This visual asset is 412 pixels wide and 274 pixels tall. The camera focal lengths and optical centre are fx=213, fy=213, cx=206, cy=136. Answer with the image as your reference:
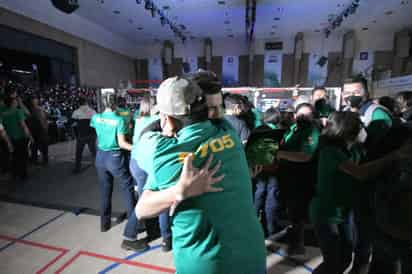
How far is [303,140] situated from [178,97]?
1515 mm

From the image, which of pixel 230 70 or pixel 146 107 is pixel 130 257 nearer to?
pixel 146 107

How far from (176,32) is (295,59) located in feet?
23.9

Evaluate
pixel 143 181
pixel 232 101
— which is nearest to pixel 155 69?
pixel 232 101

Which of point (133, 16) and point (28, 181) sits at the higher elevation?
point (133, 16)

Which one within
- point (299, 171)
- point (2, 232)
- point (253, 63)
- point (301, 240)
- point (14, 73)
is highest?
point (253, 63)

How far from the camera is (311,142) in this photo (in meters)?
1.84

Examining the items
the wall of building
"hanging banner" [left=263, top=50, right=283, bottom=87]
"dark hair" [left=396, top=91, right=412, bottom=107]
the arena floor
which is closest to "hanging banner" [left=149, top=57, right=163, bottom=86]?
the wall of building

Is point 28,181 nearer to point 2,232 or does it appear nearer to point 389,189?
point 2,232

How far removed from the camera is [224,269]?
797 millimetres

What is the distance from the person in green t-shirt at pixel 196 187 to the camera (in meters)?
0.74

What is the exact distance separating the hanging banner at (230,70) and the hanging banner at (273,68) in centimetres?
184

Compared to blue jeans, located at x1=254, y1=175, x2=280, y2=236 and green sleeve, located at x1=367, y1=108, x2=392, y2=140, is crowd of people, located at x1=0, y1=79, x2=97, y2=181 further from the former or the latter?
green sleeve, located at x1=367, y1=108, x2=392, y2=140

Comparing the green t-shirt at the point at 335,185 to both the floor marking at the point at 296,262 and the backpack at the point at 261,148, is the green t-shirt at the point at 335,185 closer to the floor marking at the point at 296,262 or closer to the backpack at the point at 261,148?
Result: the backpack at the point at 261,148

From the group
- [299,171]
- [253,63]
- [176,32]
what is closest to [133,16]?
[176,32]
